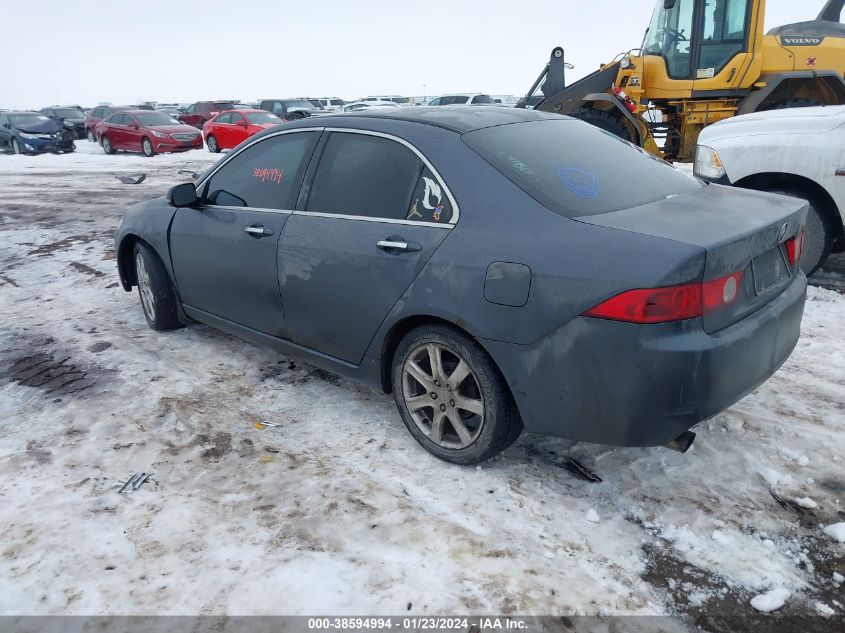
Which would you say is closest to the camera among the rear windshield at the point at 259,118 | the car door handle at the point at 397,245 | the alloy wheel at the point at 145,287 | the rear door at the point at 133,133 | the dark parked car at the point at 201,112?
the car door handle at the point at 397,245

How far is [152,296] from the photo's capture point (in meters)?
4.98

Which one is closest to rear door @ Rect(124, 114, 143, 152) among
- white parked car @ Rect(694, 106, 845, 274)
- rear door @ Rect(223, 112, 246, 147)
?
rear door @ Rect(223, 112, 246, 147)

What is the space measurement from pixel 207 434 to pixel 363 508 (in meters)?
1.18

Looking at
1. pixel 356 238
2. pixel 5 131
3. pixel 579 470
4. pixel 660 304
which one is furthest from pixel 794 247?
pixel 5 131

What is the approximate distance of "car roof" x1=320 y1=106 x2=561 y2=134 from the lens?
328 centimetres

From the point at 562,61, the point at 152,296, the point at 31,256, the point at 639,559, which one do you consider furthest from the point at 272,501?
the point at 562,61

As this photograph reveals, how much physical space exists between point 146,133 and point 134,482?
2135 cm

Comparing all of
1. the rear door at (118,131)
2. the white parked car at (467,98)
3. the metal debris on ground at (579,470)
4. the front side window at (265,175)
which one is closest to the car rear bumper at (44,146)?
the rear door at (118,131)

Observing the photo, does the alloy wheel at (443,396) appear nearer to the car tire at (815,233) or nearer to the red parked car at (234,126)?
the car tire at (815,233)

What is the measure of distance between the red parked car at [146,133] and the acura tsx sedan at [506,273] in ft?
63.1

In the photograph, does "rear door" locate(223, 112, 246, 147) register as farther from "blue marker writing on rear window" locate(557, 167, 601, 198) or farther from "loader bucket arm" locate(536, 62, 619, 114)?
"blue marker writing on rear window" locate(557, 167, 601, 198)

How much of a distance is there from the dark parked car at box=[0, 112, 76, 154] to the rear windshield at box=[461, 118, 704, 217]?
87.3ft

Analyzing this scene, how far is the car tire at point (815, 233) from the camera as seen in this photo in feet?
17.9

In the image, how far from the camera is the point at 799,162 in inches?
212
